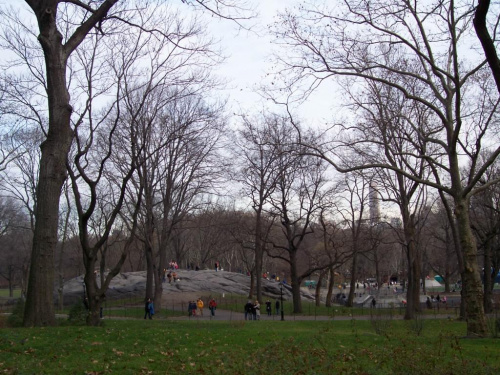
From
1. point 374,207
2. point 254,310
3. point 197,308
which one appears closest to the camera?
point 254,310

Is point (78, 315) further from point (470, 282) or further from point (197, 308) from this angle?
point (197, 308)

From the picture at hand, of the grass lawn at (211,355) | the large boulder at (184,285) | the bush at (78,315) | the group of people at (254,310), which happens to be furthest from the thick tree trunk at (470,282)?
the large boulder at (184,285)

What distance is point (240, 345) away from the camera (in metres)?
11.4

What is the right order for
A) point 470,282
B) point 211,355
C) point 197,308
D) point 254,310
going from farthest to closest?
point 197,308
point 254,310
point 470,282
point 211,355

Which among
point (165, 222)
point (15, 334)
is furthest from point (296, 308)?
point (15, 334)

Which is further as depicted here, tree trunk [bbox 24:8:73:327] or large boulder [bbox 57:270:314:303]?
large boulder [bbox 57:270:314:303]

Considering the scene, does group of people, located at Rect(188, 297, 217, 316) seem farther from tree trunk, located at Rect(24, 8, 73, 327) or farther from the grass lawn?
tree trunk, located at Rect(24, 8, 73, 327)

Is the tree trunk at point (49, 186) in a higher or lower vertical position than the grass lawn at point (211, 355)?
higher

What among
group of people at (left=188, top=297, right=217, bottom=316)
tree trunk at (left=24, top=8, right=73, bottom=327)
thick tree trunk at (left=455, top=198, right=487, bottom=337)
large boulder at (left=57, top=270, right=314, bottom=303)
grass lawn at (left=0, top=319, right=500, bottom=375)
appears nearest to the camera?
grass lawn at (left=0, top=319, right=500, bottom=375)

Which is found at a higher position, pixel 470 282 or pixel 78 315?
pixel 470 282

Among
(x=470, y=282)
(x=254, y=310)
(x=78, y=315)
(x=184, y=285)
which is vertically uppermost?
(x=470, y=282)

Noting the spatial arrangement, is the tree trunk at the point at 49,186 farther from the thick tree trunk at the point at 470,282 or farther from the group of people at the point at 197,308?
the group of people at the point at 197,308

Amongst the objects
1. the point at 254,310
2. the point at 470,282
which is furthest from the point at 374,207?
the point at 470,282

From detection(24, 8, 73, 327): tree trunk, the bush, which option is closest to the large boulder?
the bush
